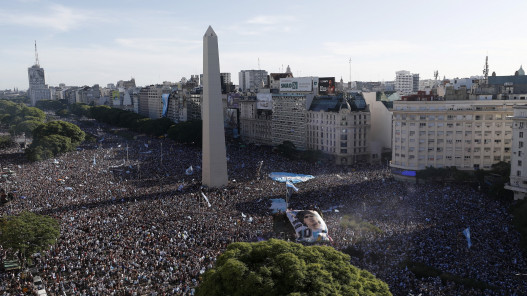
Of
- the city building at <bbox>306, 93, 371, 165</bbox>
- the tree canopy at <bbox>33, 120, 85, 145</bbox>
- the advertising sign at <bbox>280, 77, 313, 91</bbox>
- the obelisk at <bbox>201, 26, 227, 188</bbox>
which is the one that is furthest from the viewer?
the tree canopy at <bbox>33, 120, 85, 145</bbox>

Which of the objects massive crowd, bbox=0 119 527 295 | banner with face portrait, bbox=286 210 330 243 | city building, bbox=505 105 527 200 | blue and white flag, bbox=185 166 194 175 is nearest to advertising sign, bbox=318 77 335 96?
massive crowd, bbox=0 119 527 295

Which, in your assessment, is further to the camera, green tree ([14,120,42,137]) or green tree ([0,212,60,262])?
green tree ([14,120,42,137])


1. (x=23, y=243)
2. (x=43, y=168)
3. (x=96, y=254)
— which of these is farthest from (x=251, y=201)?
(x=43, y=168)

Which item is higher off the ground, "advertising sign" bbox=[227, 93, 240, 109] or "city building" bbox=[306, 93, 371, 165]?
"advertising sign" bbox=[227, 93, 240, 109]

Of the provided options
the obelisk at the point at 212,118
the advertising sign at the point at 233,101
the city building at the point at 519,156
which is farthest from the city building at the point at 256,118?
the city building at the point at 519,156

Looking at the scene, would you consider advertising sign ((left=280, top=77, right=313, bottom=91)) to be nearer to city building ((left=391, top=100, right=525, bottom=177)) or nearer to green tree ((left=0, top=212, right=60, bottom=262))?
city building ((left=391, top=100, right=525, bottom=177))

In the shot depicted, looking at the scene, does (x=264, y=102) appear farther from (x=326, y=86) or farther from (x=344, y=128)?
(x=344, y=128)

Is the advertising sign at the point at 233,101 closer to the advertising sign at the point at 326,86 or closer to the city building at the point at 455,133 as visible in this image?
the advertising sign at the point at 326,86

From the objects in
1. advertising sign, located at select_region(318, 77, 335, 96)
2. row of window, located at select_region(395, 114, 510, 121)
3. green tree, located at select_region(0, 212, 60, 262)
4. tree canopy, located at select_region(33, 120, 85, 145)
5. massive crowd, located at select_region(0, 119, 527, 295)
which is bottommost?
massive crowd, located at select_region(0, 119, 527, 295)
